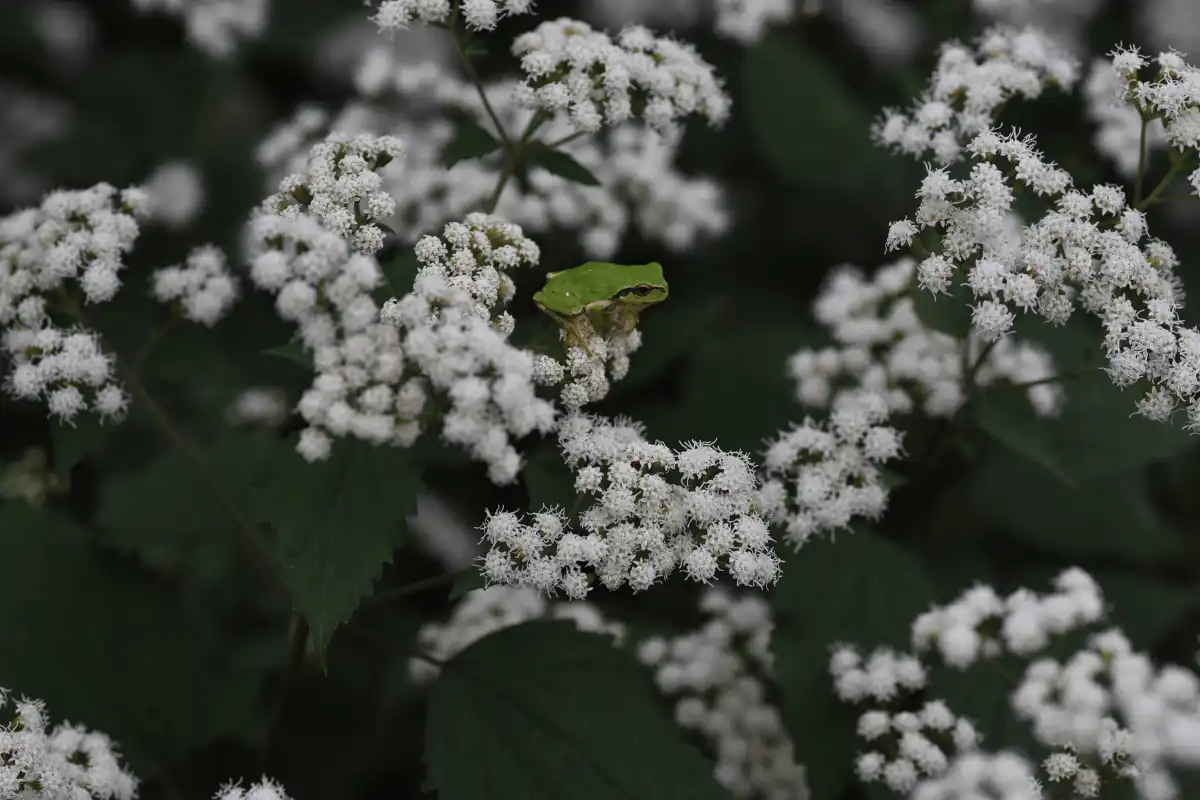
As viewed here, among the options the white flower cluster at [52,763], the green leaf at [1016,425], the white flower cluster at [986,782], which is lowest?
the white flower cluster at [52,763]

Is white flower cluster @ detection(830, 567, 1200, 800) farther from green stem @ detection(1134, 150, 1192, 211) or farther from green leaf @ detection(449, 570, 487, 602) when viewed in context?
green leaf @ detection(449, 570, 487, 602)

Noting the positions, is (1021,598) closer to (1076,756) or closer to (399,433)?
(1076,756)

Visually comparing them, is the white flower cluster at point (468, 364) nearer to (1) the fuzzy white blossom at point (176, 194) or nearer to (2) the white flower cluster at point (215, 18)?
(1) the fuzzy white blossom at point (176, 194)

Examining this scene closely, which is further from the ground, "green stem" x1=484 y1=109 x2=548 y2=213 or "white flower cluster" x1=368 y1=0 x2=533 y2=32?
"white flower cluster" x1=368 y1=0 x2=533 y2=32

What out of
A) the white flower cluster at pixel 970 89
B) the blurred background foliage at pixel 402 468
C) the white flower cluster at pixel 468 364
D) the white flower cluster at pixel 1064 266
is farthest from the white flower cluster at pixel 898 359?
the white flower cluster at pixel 468 364

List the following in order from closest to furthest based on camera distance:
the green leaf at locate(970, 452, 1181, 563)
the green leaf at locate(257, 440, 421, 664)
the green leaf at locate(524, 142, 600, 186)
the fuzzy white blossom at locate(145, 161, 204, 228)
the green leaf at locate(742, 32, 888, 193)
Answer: the green leaf at locate(257, 440, 421, 664)
the green leaf at locate(524, 142, 600, 186)
the green leaf at locate(970, 452, 1181, 563)
the fuzzy white blossom at locate(145, 161, 204, 228)
the green leaf at locate(742, 32, 888, 193)

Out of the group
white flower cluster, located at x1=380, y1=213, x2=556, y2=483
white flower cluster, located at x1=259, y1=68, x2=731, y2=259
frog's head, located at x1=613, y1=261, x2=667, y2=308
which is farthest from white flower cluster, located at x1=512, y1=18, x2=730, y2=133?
white flower cluster, located at x1=380, y1=213, x2=556, y2=483

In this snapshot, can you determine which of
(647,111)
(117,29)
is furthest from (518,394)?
(117,29)
